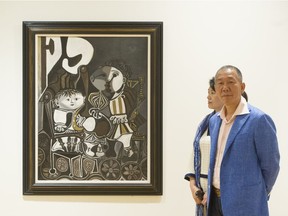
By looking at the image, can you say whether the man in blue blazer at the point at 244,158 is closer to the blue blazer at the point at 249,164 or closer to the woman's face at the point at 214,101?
the blue blazer at the point at 249,164

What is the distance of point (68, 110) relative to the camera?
2.74 m

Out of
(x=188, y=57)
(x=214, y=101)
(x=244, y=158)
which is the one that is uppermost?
(x=188, y=57)

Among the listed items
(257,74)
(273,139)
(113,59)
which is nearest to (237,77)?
(273,139)

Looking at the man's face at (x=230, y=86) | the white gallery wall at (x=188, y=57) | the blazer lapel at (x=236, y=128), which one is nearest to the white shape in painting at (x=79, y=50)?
the white gallery wall at (x=188, y=57)

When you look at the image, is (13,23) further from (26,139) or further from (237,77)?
(237,77)

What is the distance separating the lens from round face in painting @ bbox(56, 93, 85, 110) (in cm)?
274

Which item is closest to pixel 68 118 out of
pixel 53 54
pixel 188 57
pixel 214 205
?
pixel 53 54

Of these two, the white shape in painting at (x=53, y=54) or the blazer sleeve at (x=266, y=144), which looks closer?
the blazer sleeve at (x=266, y=144)

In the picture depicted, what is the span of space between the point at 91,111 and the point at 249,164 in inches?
54.3

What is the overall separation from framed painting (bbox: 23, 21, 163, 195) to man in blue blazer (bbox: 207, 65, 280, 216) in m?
0.94

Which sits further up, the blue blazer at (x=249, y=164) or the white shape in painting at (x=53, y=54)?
the white shape in painting at (x=53, y=54)

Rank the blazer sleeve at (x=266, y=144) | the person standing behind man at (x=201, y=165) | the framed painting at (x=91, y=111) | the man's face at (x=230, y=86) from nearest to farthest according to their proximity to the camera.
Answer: the blazer sleeve at (x=266, y=144), the man's face at (x=230, y=86), the person standing behind man at (x=201, y=165), the framed painting at (x=91, y=111)

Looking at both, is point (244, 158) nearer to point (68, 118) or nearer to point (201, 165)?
point (201, 165)

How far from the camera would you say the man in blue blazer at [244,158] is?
5.70ft
